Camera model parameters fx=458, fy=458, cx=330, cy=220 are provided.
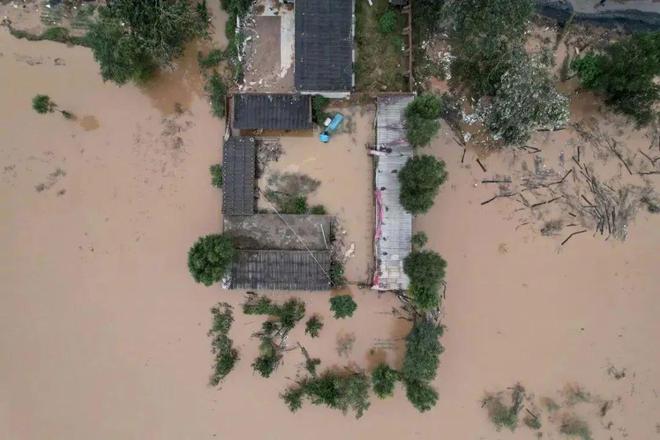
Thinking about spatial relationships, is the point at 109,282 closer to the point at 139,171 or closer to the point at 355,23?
the point at 139,171

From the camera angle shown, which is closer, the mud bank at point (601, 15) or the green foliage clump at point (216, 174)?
the mud bank at point (601, 15)

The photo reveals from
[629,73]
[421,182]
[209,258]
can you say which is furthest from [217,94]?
[629,73]

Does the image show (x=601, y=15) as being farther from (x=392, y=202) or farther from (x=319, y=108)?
(x=319, y=108)

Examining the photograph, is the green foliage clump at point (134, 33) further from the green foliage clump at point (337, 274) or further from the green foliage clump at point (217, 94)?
the green foliage clump at point (337, 274)

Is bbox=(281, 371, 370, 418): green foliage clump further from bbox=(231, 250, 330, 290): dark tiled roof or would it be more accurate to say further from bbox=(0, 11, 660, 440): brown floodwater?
bbox=(231, 250, 330, 290): dark tiled roof

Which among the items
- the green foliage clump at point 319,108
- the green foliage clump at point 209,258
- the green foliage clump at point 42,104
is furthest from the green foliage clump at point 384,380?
the green foliage clump at point 42,104

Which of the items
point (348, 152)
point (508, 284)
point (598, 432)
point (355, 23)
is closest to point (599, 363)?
point (598, 432)

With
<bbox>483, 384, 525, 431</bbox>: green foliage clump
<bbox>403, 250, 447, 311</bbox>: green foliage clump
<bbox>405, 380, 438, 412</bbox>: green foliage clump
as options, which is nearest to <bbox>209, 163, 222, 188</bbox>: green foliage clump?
<bbox>403, 250, 447, 311</bbox>: green foliage clump
